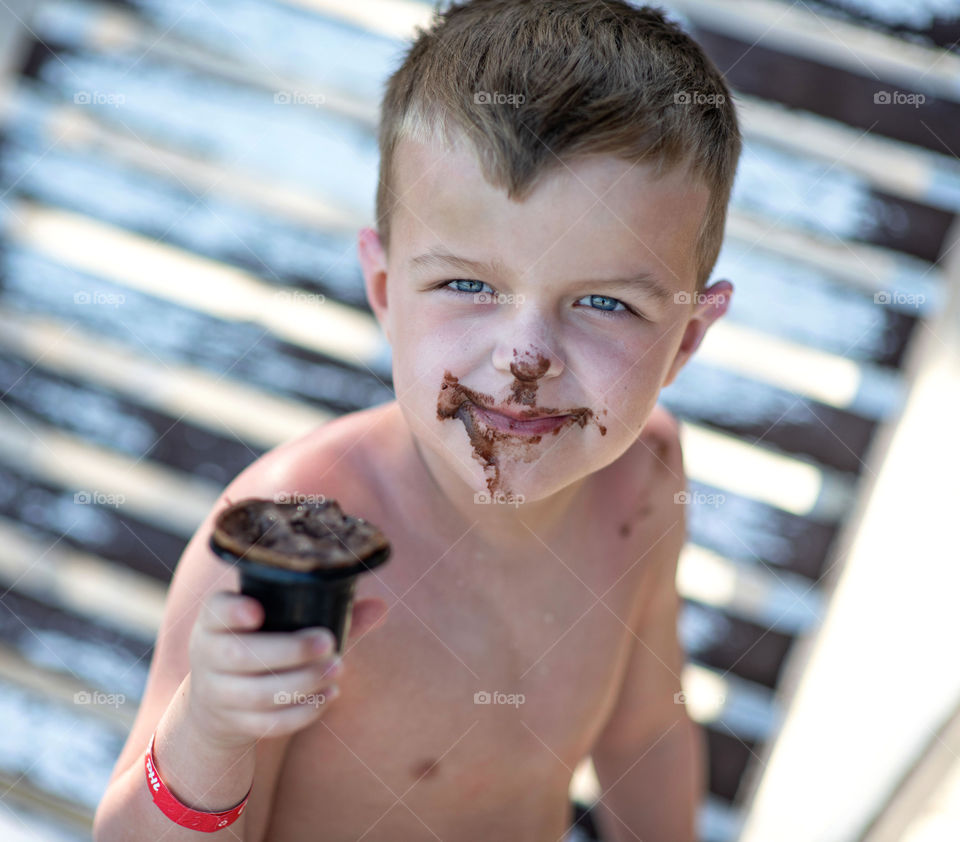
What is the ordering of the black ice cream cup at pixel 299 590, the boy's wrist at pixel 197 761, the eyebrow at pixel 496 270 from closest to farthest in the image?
1. the black ice cream cup at pixel 299 590
2. the boy's wrist at pixel 197 761
3. the eyebrow at pixel 496 270

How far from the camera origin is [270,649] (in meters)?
0.96

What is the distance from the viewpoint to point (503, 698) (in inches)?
61.2

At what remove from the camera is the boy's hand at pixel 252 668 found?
97 centimetres

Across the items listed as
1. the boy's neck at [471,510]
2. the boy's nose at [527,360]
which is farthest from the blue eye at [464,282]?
the boy's neck at [471,510]

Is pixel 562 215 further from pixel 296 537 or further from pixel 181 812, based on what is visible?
pixel 181 812

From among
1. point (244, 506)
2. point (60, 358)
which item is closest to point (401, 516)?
point (244, 506)

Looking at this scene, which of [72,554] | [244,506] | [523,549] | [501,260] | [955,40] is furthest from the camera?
[72,554]

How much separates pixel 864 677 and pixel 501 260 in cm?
195

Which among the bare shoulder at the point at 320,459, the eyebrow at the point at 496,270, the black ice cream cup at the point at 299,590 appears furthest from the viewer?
the bare shoulder at the point at 320,459

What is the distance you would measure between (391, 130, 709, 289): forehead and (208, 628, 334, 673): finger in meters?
0.53

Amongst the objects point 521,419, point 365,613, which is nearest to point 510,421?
point 521,419

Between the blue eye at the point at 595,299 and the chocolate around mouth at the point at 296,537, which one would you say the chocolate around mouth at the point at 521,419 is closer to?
the blue eye at the point at 595,299

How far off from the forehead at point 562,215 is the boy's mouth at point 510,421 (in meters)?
0.21

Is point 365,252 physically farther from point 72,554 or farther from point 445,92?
point 72,554
